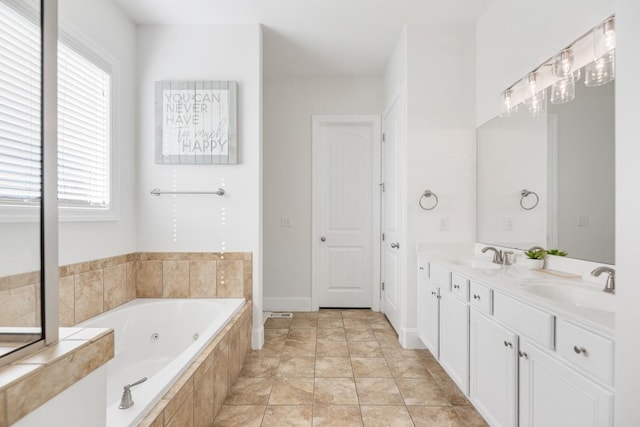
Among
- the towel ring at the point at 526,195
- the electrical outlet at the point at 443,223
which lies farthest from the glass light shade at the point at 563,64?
the electrical outlet at the point at 443,223

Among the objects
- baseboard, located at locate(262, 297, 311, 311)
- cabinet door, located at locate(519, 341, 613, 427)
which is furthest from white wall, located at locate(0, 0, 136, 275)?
cabinet door, located at locate(519, 341, 613, 427)

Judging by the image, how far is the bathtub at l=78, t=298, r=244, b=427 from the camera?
2072mm

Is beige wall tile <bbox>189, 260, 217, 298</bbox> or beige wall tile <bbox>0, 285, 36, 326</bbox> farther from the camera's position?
beige wall tile <bbox>189, 260, 217, 298</bbox>

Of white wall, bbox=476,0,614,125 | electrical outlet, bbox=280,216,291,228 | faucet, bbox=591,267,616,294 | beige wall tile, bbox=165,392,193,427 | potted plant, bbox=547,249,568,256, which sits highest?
white wall, bbox=476,0,614,125

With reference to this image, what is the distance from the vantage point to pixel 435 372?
2.41 meters

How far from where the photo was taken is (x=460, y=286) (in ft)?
6.47

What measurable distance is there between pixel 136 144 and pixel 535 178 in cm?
292

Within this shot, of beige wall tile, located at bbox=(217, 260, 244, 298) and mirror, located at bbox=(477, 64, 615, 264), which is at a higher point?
mirror, located at bbox=(477, 64, 615, 264)

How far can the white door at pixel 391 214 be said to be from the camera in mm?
3104

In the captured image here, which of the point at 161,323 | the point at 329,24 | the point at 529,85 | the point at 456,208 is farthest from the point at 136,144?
the point at 529,85

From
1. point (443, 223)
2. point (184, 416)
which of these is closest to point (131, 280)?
point (184, 416)

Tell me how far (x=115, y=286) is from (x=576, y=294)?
283 cm

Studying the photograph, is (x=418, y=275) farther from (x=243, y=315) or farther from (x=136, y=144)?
(x=136, y=144)

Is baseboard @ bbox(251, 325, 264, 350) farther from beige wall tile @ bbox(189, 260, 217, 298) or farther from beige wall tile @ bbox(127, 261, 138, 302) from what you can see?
beige wall tile @ bbox(127, 261, 138, 302)
